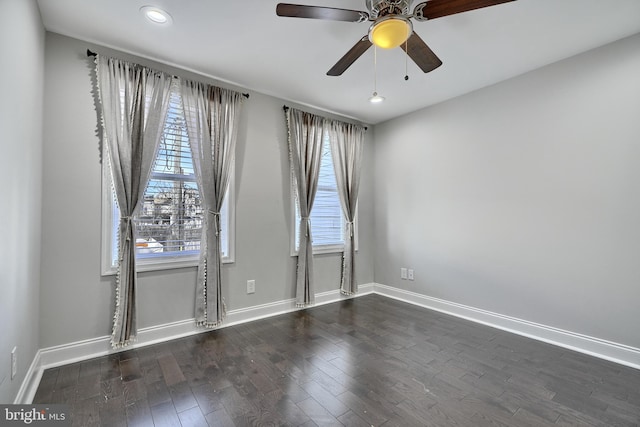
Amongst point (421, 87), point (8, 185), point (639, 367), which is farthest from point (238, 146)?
point (639, 367)

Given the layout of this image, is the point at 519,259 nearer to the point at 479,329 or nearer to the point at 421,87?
the point at 479,329

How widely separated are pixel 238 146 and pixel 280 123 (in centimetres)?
63

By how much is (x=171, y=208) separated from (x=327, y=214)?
1.98m

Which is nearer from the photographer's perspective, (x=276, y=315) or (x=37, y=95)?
(x=37, y=95)

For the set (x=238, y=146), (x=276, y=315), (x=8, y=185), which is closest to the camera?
(x=8, y=185)

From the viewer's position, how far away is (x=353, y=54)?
198 cm

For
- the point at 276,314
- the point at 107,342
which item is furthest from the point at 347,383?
the point at 107,342

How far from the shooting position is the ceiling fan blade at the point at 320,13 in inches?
62.3

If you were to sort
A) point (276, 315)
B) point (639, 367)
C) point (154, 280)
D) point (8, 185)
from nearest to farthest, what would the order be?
point (8, 185), point (639, 367), point (154, 280), point (276, 315)

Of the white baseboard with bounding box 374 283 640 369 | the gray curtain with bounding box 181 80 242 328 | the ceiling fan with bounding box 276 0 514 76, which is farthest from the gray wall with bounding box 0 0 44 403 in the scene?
the white baseboard with bounding box 374 283 640 369

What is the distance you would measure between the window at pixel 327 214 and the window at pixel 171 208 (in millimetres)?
1510

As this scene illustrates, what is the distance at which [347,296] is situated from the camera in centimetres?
404

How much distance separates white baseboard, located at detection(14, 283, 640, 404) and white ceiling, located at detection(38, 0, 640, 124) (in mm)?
2436

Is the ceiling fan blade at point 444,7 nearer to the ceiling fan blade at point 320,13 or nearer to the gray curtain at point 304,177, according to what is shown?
the ceiling fan blade at point 320,13
